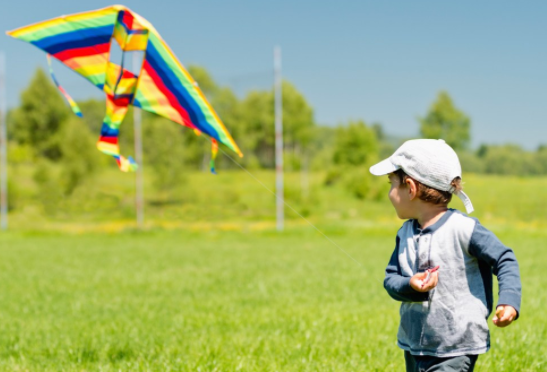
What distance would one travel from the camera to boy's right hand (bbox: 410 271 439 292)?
103 inches

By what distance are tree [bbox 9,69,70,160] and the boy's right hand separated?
85.6ft

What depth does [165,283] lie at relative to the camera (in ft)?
31.4

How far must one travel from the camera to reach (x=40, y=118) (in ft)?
91.1

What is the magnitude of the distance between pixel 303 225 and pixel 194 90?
60.6ft

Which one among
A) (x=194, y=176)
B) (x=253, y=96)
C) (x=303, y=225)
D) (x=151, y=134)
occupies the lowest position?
(x=303, y=225)

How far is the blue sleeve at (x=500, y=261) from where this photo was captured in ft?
8.48

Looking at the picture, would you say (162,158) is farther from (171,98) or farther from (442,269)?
(442,269)

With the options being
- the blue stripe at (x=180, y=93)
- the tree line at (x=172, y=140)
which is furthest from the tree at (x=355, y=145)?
the blue stripe at (x=180, y=93)

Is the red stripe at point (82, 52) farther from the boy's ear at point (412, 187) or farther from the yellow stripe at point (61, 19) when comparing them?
the boy's ear at point (412, 187)

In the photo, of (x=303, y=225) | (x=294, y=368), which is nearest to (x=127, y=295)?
(x=294, y=368)

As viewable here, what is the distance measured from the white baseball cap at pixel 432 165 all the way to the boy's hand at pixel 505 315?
1.60 feet

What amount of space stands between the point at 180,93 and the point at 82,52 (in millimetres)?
746

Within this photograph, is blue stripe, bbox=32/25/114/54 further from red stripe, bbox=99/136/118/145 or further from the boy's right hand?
the boy's right hand

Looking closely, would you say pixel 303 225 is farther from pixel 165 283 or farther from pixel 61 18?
pixel 61 18
